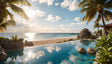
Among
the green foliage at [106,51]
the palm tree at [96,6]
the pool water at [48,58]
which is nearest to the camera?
the green foliage at [106,51]

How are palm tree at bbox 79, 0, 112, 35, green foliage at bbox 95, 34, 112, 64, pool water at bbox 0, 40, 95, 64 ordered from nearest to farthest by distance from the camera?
green foliage at bbox 95, 34, 112, 64
pool water at bbox 0, 40, 95, 64
palm tree at bbox 79, 0, 112, 35

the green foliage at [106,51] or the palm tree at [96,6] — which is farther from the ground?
the palm tree at [96,6]

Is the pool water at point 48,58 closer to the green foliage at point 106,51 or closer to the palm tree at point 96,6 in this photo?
the green foliage at point 106,51

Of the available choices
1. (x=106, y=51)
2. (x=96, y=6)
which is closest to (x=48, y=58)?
(x=106, y=51)

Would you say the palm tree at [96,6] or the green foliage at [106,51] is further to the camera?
the palm tree at [96,6]

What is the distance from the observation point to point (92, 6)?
29.2 feet

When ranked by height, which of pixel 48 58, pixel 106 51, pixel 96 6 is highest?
pixel 96 6

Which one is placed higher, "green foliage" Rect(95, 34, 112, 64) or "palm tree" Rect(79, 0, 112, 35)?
"palm tree" Rect(79, 0, 112, 35)

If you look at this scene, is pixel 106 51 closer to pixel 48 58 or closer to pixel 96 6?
pixel 48 58

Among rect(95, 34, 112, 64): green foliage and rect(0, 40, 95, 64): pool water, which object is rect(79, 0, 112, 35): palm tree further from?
rect(95, 34, 112, 64): green foliage

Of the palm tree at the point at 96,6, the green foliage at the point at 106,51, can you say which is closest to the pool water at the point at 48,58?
the green foliage at the point at 106,51

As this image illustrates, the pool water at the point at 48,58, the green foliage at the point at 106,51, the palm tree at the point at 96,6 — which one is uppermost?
the palm tree at the point at 96,6

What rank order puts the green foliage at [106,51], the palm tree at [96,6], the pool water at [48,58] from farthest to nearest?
the palm tree at [96,6]
the pool water at [48,58]
the green foliage at [106,51]

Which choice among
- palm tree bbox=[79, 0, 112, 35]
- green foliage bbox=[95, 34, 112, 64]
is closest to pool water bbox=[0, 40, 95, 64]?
green foliage bbox=[95, 34, 112, 64]
